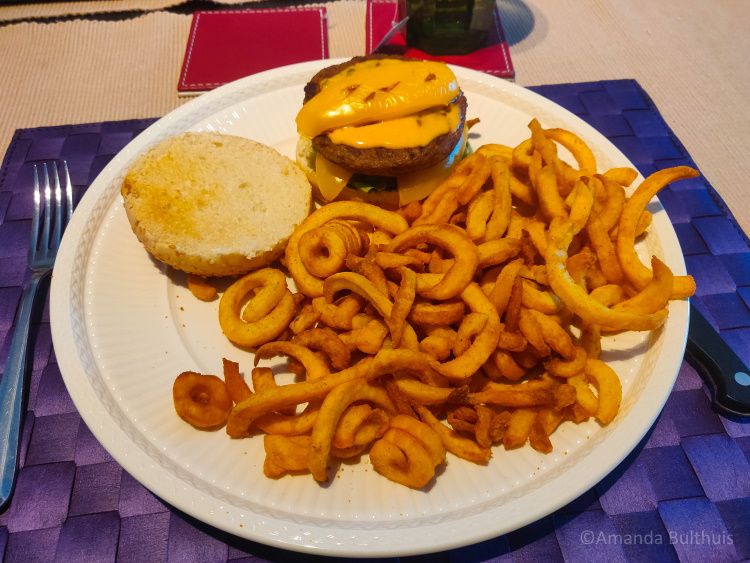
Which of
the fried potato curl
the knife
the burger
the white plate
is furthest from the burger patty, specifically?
the knife

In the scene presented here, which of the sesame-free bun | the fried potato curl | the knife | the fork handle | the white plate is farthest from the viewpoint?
the sesame-free bun

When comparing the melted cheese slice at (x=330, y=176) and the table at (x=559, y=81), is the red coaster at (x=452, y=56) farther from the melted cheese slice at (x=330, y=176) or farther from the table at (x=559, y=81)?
the melted cheese slice at (x=330, y=176)

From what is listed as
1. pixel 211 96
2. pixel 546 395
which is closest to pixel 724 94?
pixel 546 395

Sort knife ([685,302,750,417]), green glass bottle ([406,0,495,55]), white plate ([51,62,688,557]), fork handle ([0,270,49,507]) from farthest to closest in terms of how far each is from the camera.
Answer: green glass bottle ([406,0,495,55])
knife ([685,302,750,417])
fork handle ([0,270,49,507])
white plate ([51,62,688,557])

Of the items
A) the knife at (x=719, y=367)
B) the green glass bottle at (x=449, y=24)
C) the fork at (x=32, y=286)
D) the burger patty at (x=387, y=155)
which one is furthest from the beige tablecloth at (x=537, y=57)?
the burger patty at (x=387, y=155)

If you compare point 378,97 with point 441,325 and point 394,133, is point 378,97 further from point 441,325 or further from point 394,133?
point 441,325

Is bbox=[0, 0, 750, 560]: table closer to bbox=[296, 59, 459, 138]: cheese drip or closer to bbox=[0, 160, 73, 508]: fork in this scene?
bbox=[0, 160, 73, 508]: fork
